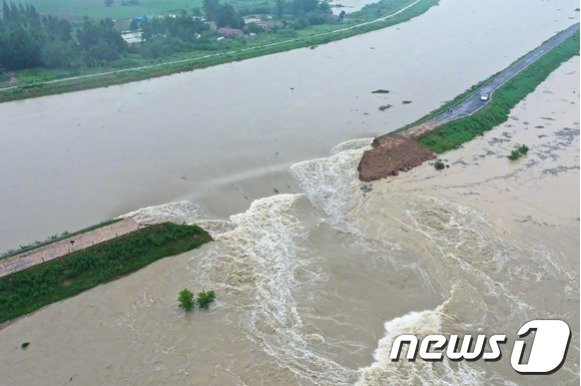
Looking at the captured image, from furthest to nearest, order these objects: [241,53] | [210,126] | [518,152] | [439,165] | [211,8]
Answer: [211,8] < [241,53] < [210,126] < [518,152] < [439,165]

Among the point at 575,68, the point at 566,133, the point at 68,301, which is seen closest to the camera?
the point at 68,301

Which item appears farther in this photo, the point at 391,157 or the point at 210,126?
the point at 210,126

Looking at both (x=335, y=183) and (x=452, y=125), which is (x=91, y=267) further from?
(x=452, y=125)

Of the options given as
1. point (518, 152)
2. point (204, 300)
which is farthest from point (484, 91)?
point (204, 300)

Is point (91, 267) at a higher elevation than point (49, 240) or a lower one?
lower

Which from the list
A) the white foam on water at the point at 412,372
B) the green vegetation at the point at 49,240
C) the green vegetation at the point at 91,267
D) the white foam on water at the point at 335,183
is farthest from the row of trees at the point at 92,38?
the white foam on water at the point at 412,372

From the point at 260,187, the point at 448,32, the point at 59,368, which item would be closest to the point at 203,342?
the point at 59,368

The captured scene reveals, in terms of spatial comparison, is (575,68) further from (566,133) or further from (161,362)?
(161,362)
